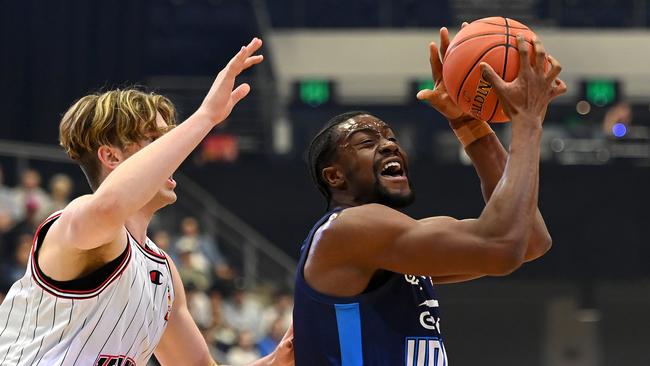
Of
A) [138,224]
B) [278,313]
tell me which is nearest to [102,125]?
[138,224]

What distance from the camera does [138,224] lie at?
3.54 metres

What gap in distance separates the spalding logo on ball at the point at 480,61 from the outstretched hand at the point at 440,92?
7 centimetres

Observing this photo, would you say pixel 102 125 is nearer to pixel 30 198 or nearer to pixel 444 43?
pixel 444 43

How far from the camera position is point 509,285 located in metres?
14.4

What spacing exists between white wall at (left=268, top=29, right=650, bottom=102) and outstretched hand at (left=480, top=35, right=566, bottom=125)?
14.8 meters

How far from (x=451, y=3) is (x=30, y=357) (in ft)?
50.6

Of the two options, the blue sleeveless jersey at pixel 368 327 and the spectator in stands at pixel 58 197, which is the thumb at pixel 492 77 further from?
the spectator in stands at pixel 58 197

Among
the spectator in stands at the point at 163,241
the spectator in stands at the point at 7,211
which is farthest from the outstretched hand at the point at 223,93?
the spectator in stands at the point at 7,211

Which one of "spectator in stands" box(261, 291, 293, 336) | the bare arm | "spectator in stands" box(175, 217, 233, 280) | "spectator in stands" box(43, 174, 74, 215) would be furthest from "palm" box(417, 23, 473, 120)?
"spectator in stands" box(175, 217, 233, 280)

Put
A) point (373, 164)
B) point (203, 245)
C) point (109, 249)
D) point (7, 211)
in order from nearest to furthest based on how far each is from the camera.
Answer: point (109, 249) → point (373, 164) → point (7, 211) → point (203, 245)

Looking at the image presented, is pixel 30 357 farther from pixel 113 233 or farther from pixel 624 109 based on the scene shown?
pixel 624 109

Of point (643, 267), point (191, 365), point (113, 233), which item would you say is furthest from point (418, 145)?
point (113, 233)

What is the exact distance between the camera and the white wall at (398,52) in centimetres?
1830

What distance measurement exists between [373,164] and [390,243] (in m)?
0.33
